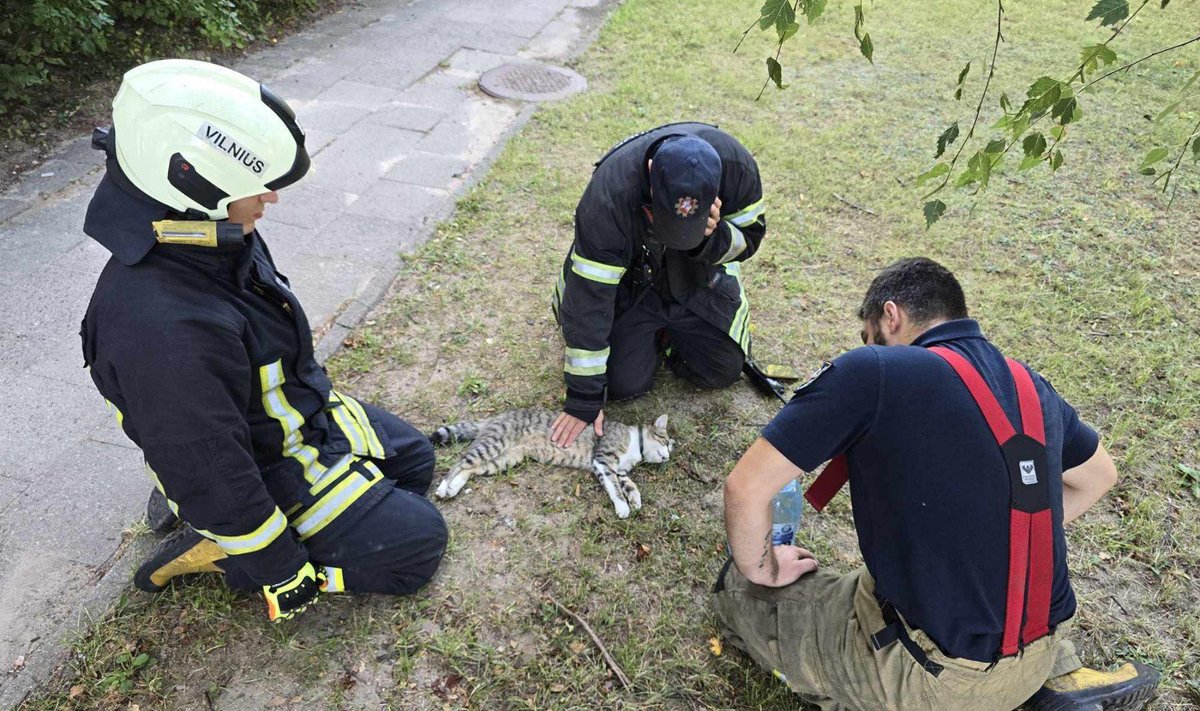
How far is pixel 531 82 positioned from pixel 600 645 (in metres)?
6.53

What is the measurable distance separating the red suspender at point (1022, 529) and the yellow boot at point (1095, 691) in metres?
0.71

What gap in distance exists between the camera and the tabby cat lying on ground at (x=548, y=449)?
3609 mm

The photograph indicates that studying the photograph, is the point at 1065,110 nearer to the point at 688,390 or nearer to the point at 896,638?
the point at 896,638

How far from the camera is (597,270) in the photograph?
348 cm

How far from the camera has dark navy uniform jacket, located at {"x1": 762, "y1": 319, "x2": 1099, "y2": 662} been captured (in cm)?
206

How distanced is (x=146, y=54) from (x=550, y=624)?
7.07m

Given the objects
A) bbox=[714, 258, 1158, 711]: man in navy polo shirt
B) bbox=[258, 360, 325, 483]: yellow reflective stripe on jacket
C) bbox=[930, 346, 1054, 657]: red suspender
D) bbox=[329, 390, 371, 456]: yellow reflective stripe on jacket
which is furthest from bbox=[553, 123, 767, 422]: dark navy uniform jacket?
bbox=[930, 346, 1054, 657]: red suspender

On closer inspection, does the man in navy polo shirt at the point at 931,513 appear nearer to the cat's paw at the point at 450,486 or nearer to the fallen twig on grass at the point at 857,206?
the cat's paw at the point at 450,486

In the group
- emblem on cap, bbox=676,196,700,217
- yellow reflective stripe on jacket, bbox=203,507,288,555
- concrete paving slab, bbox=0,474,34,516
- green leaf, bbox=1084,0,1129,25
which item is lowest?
concrete paving slab, bbox=0,474,34,516

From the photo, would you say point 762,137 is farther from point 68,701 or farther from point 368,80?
point 68,701

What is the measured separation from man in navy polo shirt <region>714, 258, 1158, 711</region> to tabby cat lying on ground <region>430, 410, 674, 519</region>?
112 cm

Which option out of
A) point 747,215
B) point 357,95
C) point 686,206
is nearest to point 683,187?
point 686,206

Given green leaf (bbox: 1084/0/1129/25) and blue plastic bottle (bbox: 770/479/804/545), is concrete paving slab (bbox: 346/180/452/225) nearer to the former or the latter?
blue plastic bottle (bbox: 770/479/804/545)

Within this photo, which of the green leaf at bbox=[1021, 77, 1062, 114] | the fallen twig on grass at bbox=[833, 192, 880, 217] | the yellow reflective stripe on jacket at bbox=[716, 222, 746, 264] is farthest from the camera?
the fallen twig on grass at bbox=[833, 192, 880, 217]
